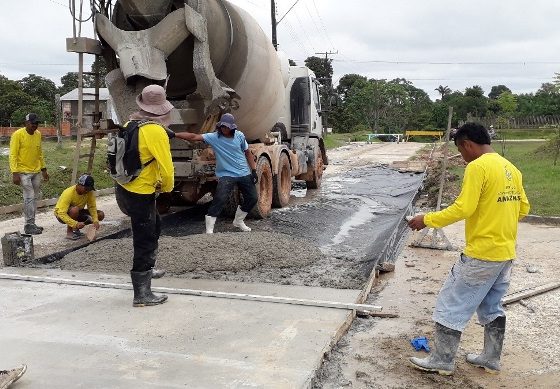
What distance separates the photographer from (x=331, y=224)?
9.65 meters

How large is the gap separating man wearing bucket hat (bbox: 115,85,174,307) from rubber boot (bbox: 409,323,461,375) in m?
2.42

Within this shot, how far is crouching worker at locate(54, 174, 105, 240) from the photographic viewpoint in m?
8.21

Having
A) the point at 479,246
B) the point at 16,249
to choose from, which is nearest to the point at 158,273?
A: the point at 16,249

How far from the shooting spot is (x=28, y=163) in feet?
29.3

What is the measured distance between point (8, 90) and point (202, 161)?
40.1 m

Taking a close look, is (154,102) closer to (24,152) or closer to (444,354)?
(444,354)

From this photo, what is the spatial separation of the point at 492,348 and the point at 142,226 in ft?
9.89

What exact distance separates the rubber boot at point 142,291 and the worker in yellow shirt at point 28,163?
459cm

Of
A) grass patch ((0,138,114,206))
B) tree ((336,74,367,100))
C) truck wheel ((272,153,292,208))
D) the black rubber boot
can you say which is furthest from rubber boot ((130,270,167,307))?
tree ((336,74,367,100))

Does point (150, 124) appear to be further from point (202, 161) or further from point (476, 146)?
point (202, 161)

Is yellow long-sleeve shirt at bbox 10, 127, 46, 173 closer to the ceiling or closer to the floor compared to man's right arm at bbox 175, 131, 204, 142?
closer to the floor

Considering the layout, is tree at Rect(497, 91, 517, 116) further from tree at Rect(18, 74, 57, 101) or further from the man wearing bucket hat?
the man wearing bucket hat

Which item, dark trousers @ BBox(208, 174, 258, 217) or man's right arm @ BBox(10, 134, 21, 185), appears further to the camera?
man's right arm @ BBox(10, 134, 21, 185)

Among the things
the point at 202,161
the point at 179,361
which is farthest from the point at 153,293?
the point at 202,161
